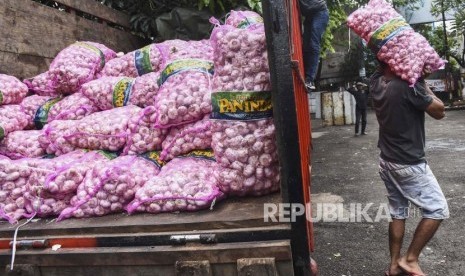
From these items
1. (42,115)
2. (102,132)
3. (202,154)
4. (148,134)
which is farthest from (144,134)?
(42,115)

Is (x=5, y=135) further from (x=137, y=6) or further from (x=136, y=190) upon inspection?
(x=137, y=6)

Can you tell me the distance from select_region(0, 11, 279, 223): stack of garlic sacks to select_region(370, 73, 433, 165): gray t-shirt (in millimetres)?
1151

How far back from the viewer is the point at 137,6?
4590mm

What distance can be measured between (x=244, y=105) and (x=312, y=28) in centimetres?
242

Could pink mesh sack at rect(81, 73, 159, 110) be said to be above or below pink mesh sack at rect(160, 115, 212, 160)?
above

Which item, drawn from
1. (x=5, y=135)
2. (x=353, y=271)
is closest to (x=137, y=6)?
(x=5, y=135)

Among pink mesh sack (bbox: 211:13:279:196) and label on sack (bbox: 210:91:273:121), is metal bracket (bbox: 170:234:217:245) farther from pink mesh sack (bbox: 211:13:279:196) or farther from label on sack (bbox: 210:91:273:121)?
label on sack (bbox: 210:91:273:121)

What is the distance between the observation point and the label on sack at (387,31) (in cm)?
258

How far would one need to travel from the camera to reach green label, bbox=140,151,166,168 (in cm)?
214

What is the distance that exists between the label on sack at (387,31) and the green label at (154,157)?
163cm

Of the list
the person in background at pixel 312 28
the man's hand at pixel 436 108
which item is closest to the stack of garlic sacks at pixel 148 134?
the man's hand at pixel 436 108

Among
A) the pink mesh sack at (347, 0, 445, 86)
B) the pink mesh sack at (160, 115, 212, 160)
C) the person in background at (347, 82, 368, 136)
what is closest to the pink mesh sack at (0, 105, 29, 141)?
the pink mesh sack at (160, 115, 212, 160)

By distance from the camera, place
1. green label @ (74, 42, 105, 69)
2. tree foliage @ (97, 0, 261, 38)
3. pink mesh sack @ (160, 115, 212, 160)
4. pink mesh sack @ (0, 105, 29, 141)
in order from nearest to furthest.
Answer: pink mesh sack @ (160, 115, 212, 160) < pink mesh sack @ (0, 105, 29, 141) < green label @ (74, 42, 105, 69) < tree foliage @ (97, 0, 261, 38)

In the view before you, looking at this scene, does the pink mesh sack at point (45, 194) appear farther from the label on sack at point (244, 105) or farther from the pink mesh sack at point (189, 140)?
the label on sack at point (244, 105)
